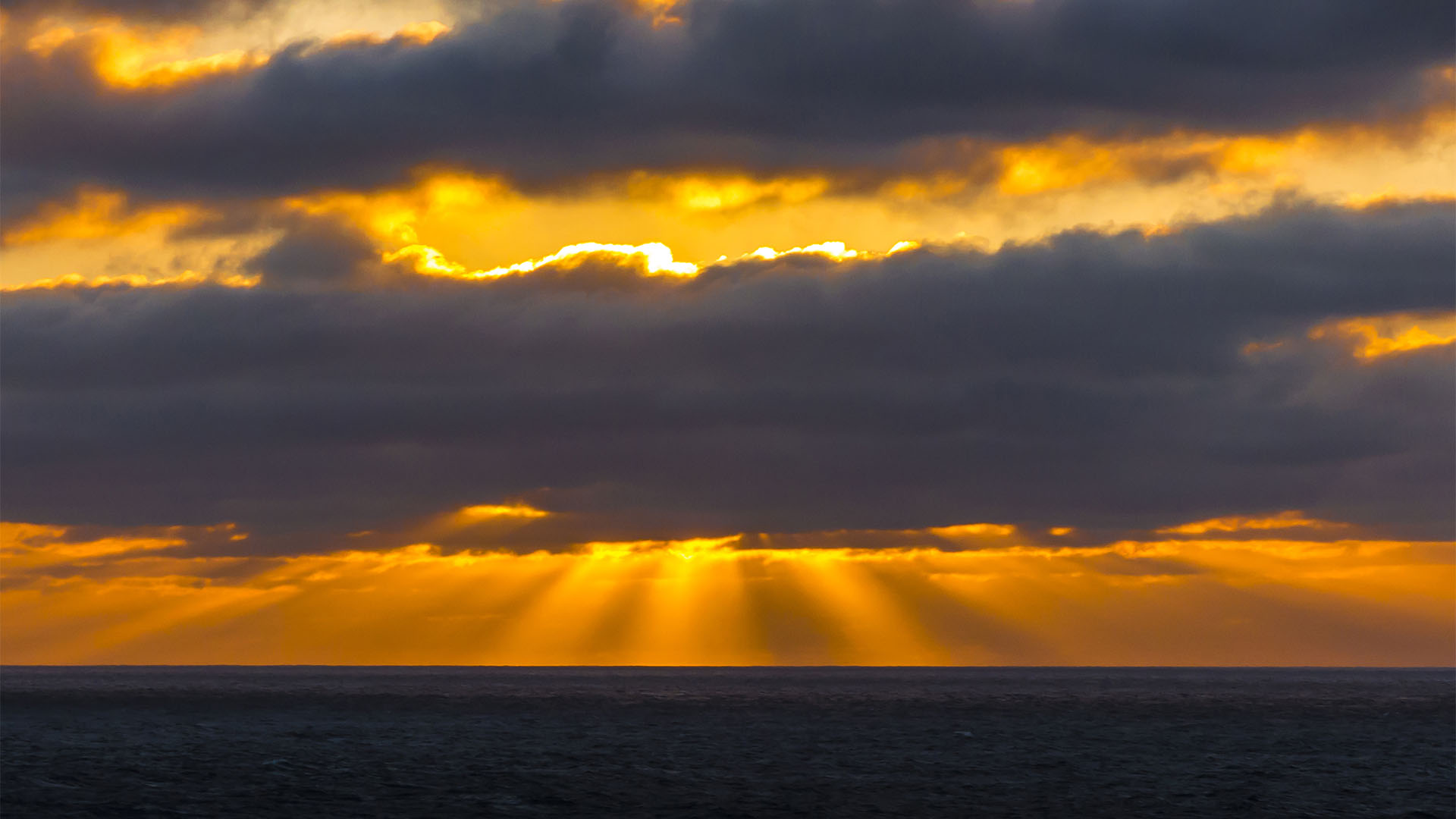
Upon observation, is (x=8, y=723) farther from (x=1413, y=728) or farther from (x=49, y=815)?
(x=1413, y=728)

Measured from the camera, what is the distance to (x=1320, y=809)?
85.6 m

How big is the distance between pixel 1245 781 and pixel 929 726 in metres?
77.7

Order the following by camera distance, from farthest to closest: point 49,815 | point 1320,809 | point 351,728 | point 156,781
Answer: point 351,728
point 156,781
point 1320,809
point 49,815

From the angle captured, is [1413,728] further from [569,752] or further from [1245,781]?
[569,752]

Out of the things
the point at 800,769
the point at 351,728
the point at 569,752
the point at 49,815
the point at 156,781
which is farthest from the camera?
the point at 351,728

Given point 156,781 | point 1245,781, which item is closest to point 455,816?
point 156,781

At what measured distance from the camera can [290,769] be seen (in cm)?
11125

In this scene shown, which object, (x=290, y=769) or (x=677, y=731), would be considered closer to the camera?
(x=290, y=769)

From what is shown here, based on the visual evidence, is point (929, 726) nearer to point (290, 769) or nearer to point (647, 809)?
point (290, 769)

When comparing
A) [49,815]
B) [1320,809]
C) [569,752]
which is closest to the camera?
[49,815]

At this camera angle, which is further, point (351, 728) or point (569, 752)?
point (351, 728)

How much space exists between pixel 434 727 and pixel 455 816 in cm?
10343

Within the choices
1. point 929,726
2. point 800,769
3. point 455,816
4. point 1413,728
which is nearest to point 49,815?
point 455,816

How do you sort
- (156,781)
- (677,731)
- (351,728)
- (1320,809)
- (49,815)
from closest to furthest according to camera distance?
(49,815) < (1320,809) < (156,781) < (677,731) < (351,728)
